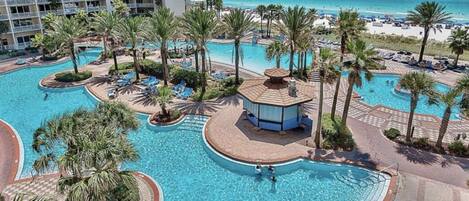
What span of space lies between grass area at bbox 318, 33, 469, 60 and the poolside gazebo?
27756 millimetres

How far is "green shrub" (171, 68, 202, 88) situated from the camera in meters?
38.1

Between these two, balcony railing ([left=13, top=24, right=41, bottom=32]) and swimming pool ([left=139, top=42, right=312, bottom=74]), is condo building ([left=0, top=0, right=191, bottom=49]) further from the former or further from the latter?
swimming pool ([left=139, top=42, right=312, bottom=74])

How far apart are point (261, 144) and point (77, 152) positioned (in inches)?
586

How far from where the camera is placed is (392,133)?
26.1 meters

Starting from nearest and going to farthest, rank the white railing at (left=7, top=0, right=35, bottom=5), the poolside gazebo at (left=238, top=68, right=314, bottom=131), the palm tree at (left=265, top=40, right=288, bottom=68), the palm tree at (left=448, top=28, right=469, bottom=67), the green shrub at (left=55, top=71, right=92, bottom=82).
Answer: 1. the poolside gazebo at (left=238, top=68, right=314, bottom=131)
2. the palm tree at (left=265, top=40, right=288, bottom=68)
3. the green shrub at (left=55, top=71, right=92, bottom=82)
4. the palm tree at (left=448, top=28, right=469, bottom=67)
5. the white railing at (left=7, top=0, right=35, bottom=5)

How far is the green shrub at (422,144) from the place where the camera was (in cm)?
2455

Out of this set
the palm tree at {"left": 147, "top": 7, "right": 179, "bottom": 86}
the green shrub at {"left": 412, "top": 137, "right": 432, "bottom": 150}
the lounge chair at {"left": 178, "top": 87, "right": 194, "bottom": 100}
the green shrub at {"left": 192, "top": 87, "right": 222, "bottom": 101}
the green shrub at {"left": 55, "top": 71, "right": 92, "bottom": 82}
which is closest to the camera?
the green shrub at {"left": 412, "top": 137, "right": 432, "bottom": 150}

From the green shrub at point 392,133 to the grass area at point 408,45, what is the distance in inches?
1128

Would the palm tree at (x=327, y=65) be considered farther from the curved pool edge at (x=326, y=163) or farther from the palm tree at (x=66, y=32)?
the palm tree at (x=66, y=32)

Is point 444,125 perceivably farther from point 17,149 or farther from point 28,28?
point 28,28

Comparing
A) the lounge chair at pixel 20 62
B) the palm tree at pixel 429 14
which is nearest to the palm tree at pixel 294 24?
the palm tree at pixel 429 14

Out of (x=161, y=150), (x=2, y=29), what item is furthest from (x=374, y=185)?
(x=2, y=29)

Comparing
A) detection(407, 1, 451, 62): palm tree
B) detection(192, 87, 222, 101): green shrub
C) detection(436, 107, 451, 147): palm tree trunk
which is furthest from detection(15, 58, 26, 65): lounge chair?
detection(407, 1, 451, 62): palm tree

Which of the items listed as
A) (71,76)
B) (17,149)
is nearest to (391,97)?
(17,149)
